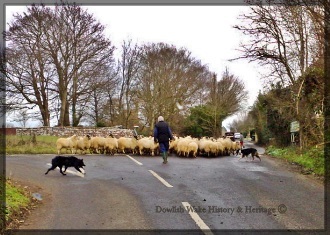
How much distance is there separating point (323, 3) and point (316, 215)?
6.67 meters

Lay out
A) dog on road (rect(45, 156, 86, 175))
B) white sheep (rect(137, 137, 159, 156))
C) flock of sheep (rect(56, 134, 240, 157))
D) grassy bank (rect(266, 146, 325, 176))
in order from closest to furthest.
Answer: dog on road (rect(45, 156, 86, 175)) → grassy bank (rect(266, 146, 325, 176)) → flock of sheep (rect(56, 134, 240, 157)) → white sheep (rect(137, 137, 159, 156))

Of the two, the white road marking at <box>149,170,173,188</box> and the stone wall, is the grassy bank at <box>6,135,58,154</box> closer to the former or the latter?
the white road marking at <box>149,170,173,188</box>

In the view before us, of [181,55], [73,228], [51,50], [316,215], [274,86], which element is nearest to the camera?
[73,228]

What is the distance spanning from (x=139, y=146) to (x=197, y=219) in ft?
46.0

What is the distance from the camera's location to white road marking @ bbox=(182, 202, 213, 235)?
671 cm

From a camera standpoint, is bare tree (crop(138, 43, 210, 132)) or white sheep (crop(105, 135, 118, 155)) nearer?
white sheep (crop(105, 135, 118, 155))

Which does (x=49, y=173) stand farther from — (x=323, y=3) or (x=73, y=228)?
(x=323, y=3)

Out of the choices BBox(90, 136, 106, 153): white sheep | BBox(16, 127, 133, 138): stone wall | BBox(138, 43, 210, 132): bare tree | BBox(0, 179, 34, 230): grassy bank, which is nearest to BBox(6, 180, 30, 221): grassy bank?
BBox(0, 179, 34, 230): grassy bank

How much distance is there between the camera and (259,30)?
2206 centimetres

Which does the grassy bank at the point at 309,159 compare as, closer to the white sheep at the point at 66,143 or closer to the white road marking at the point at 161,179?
the white road marking at the point at 161,179

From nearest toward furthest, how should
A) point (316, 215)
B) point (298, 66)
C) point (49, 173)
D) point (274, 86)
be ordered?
point (316, 215), point (49, 173), point (298, 66), point (274, 86)

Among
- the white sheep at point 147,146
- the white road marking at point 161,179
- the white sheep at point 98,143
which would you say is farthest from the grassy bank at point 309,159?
the white sheep at point 98,143

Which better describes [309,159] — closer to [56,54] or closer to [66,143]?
[66,143]

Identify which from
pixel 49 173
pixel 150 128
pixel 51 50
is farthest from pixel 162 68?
pixel 49 173
